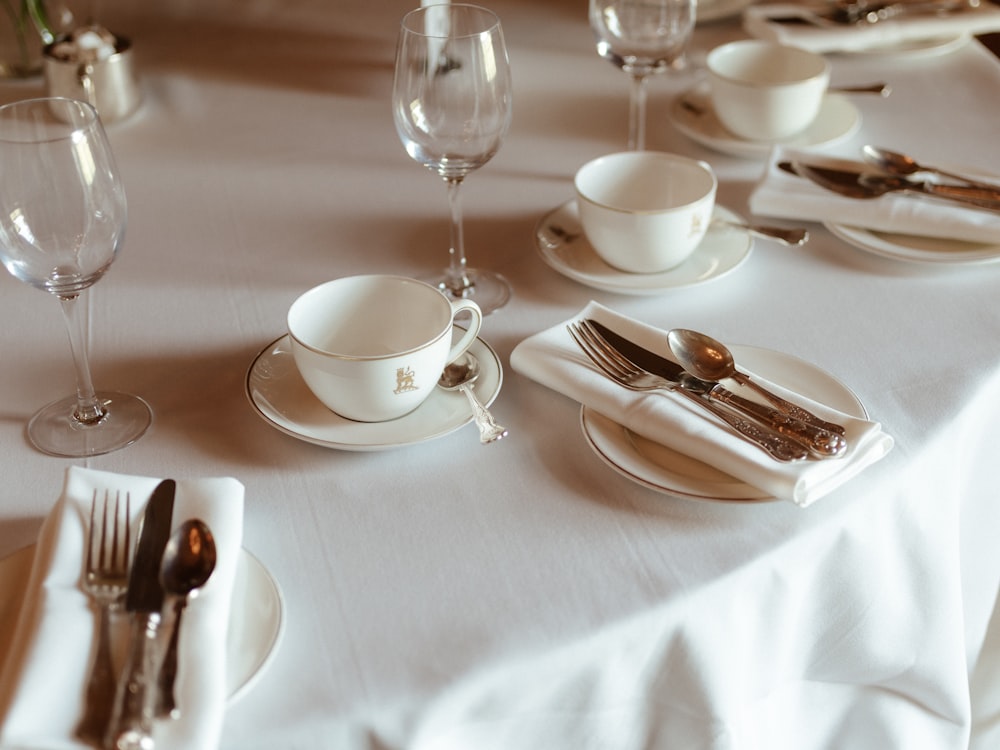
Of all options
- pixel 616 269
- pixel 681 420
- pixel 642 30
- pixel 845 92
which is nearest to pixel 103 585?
pixel 681 420

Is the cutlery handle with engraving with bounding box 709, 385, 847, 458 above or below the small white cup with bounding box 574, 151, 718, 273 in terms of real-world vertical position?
below

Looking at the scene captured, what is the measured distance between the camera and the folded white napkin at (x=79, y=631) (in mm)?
467

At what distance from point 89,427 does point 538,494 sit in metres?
0.31

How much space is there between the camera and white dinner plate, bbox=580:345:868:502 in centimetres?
62

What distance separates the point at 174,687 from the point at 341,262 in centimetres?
50

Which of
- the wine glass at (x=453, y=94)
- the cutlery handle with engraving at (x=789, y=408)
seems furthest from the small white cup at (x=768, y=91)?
the cutlery handle with engraving at (x=789, y=408)

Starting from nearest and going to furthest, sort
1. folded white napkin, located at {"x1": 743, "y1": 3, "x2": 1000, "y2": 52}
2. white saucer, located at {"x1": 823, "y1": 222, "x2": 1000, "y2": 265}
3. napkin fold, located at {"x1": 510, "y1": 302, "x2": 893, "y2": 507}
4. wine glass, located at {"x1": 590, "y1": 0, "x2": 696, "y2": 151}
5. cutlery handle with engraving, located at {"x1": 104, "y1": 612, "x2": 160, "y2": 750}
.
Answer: cutlery handle with engraving, located at {"x1": 104, "y1": 612, "x2": 160, "y2": 750}, napkin fold, located at {"x1": 510, "y1": 302, "x2": 893, "y2": 507}, white saucer, located at {"x1": 823, "y1": 222, "x2": 1000, "y2": 265}, wine glass, located at {"x1": 590, "y1": 0, "x2": 696, "y2": 151}, folded white napkin, located at {"x1": 743, "y1": 3, "x2": 1000, "y2": 52}

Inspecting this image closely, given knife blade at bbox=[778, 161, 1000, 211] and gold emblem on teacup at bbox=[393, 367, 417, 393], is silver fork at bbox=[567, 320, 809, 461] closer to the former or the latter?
gold emblem on teacup at bbox=[393, 367, 417, 393]

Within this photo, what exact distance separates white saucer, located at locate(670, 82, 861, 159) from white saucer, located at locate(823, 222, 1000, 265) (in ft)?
0.57

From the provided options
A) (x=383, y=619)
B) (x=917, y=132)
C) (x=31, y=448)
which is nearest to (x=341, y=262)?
→ (x=31, y=448)

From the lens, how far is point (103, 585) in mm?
542

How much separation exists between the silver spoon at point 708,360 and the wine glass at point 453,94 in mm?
176

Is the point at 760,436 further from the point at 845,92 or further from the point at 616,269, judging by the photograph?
the point at 845,92

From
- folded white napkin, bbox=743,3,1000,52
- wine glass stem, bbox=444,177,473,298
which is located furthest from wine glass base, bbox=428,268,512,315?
folded white napkin, bbox=743,3,1000,52
